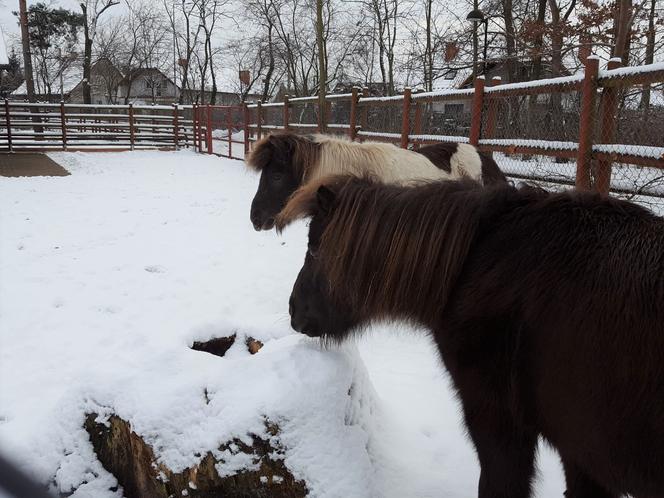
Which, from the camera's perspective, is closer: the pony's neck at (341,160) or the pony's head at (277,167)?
the pony's neck at (341,160)

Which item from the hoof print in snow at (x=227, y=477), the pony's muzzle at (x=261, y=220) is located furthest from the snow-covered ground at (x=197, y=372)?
the pony's muzzle at (x=261, y=220)

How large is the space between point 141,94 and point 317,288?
56.1m

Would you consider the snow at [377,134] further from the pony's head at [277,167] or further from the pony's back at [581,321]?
the pony's back at [581,321]

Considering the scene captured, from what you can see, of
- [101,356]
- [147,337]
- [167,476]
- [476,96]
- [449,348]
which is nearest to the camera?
[449,348]

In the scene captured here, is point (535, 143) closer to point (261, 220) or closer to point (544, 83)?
point (544, 83)

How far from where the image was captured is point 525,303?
1.32m

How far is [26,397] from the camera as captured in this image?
109 inches

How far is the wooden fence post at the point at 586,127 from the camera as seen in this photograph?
171 inches

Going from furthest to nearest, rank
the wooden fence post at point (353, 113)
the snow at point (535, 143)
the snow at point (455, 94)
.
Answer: the wooden fence post at point (353, 113)
the snow at point (455, 94)
the snow at point (535, 143)

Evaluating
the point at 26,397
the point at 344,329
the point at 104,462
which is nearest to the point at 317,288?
the point at 344,329

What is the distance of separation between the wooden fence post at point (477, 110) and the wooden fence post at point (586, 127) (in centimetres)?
167

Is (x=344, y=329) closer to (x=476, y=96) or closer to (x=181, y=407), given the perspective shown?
(x=181, y=407)

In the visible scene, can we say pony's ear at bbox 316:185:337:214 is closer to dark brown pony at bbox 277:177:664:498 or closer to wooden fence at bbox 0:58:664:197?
dark brown pony at bbox 277:177:664:498

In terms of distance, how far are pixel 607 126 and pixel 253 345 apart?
3.71 metres
